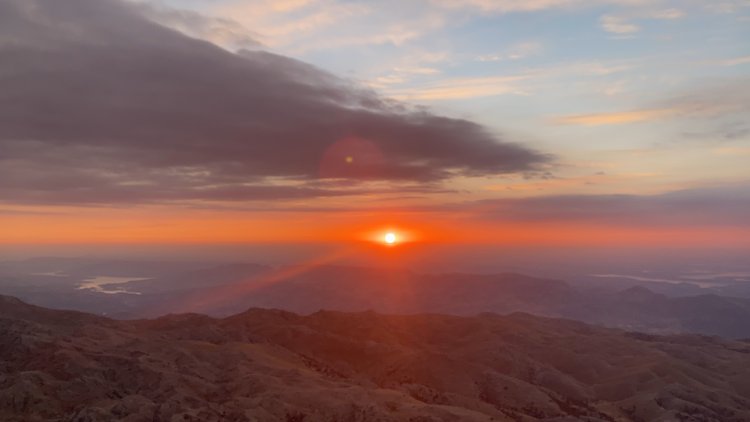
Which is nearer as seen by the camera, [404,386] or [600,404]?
[404,386]

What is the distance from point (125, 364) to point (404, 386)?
76876 mm

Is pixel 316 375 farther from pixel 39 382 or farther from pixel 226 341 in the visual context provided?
pixel 39 382

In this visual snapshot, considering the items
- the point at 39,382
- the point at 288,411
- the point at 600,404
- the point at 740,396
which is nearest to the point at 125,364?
the point at 39,382

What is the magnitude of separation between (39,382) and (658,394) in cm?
18087

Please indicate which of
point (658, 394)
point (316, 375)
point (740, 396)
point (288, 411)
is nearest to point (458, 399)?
point (316, 375)

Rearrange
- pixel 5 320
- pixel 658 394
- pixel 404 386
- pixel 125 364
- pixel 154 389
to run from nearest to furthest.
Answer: pixel 154 389, pixel 125 364, pixel 5 320, pixel 404 386, pixel 658 394

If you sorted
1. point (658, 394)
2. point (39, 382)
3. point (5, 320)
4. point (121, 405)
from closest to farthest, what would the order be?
point (121, 405) → point (39, 382) → point (5, 320) → point (658, 394)

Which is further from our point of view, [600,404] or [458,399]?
[600,404]

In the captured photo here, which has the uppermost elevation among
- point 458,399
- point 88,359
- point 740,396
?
point 88,359

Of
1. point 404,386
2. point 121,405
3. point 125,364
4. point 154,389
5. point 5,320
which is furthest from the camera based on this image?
point 404,386

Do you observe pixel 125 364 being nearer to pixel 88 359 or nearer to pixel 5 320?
pixel 88 359

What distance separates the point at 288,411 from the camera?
116 m

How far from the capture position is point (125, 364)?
131000 millimetres

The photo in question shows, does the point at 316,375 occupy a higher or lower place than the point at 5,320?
lower
